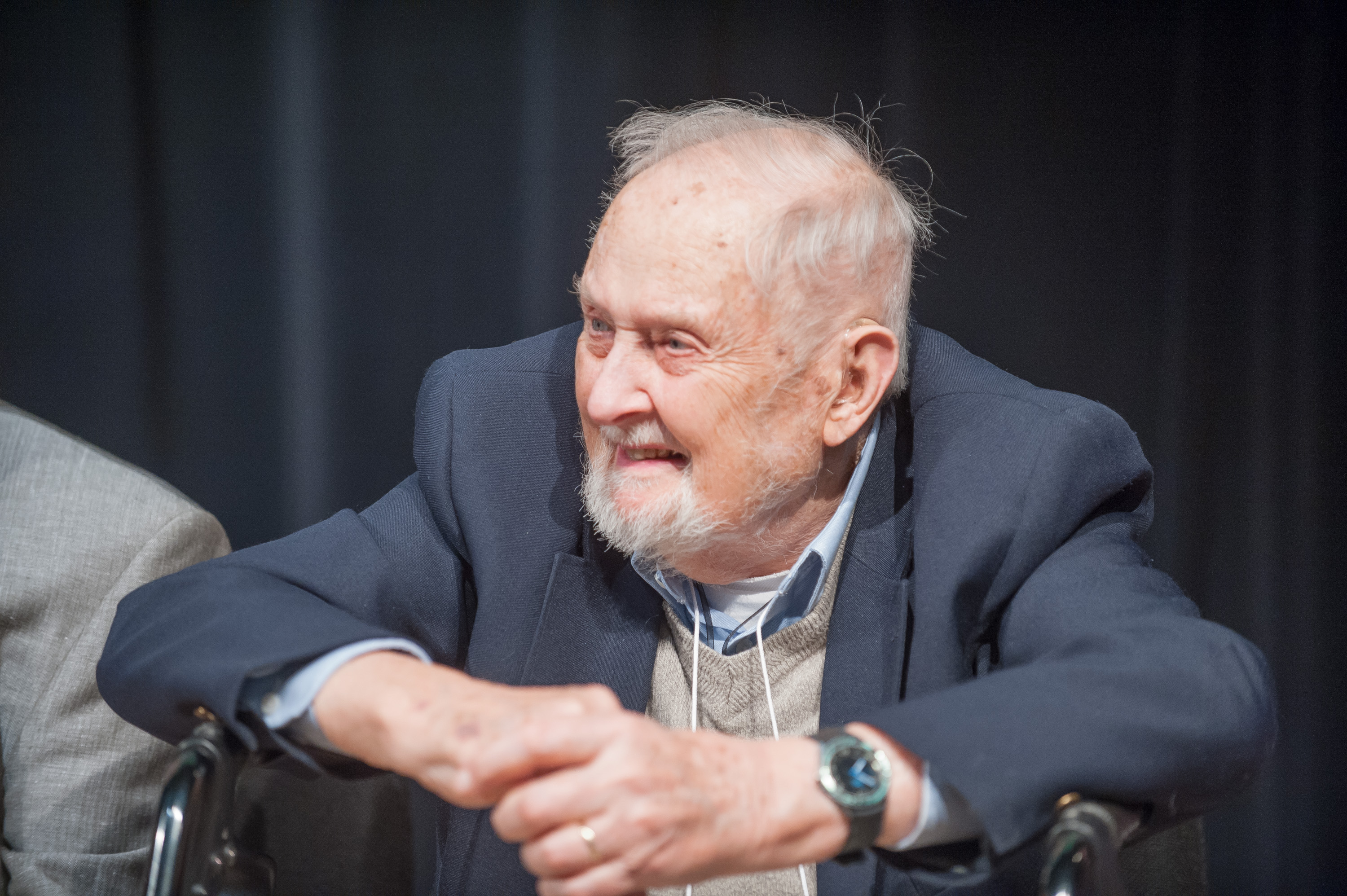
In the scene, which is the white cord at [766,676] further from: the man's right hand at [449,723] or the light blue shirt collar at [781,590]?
the man's right hand at [449,723]

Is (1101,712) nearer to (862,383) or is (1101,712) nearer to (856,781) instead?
(856,781)

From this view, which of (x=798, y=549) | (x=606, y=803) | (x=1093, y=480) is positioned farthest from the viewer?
(x=798, y=549)

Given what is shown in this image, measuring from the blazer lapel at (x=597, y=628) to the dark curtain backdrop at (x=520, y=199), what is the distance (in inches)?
34.6

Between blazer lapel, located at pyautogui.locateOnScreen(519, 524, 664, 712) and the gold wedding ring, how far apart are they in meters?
0.47

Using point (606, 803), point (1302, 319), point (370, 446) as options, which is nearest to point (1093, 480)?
point (606, 803)

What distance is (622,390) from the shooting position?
130 cm

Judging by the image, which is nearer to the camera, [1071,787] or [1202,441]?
[1071,787]

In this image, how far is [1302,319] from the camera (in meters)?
2.24

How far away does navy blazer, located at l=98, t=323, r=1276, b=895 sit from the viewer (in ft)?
3.14

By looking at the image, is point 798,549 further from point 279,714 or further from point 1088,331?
point 1088,331

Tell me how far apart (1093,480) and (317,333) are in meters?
1.56

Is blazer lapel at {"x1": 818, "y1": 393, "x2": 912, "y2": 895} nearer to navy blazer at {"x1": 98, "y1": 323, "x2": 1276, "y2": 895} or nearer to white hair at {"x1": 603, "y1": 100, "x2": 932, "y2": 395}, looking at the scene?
navy blazer at {"x1": 98, "y1": 323, "x2": 1276, "y2": 895}

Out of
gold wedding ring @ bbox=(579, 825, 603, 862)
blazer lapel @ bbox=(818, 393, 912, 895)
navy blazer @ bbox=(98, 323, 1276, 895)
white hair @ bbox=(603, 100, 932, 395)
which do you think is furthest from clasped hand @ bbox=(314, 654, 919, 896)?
white hair @ bbox=(603, 100, 932, 395)

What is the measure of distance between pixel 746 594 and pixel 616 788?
637mm
